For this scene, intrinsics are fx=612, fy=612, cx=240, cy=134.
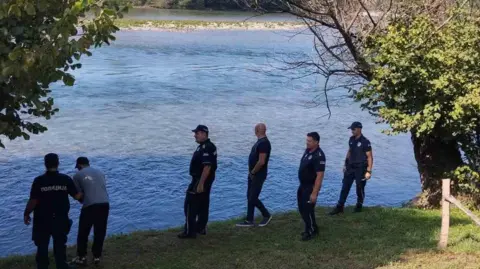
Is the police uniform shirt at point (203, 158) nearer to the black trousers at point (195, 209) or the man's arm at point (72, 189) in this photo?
the black trousers at point (195, 209)

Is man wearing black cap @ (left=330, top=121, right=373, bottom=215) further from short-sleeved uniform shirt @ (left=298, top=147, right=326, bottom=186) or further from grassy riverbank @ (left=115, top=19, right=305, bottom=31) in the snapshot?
grassy riverbank @ (left=115, top=19, right=305, bottom=31)

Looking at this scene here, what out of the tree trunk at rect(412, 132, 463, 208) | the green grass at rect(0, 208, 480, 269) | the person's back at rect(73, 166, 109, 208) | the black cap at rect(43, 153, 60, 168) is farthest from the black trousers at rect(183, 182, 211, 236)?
the tree trunk at rect(412, 132, 463, 208)

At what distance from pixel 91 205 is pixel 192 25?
50.8 meters

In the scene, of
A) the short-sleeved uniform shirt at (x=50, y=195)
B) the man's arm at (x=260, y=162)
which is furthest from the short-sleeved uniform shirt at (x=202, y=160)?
the short-sleeved uniform shirt at (x=50, y=195)

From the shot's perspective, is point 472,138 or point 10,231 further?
point 10,231

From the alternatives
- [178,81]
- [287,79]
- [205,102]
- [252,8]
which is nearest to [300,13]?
[252,8]

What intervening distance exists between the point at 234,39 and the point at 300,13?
123 feet

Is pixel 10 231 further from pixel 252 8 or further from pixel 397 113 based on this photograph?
pixel 397 113

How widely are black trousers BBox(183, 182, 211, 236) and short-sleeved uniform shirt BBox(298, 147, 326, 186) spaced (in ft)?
4.77

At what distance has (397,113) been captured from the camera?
11.3 m

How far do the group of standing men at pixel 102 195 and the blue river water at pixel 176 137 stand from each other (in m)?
4.26

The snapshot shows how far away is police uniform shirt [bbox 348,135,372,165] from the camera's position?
11.2 m

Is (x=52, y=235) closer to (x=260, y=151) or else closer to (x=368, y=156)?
(x=260, y=151)

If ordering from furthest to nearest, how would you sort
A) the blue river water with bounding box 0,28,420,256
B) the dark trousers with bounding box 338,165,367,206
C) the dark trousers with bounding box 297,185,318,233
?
the blue river water with bounding box 0,28,420,256, the dark trousers with bounding box 338,165,367,206, the dark trousers with bounding box 297,185,318,233
